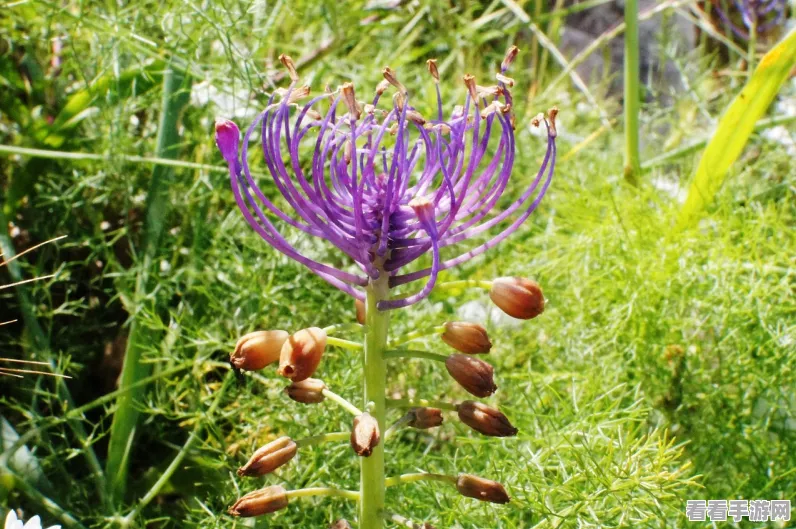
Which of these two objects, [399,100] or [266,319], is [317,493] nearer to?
[399,100]

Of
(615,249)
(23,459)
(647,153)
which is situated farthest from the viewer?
(647,153)

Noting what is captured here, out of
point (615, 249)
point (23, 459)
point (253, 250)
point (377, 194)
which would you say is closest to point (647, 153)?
point (615, 249)

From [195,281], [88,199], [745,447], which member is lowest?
[745,447]

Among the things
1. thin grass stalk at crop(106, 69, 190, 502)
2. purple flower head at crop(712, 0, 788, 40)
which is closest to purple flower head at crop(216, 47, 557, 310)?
thin grass stalk at crop(106, 69, 190, 502)

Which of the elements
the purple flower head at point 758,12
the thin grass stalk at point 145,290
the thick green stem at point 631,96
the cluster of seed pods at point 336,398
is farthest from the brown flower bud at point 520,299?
the purple flower head at point 758,12

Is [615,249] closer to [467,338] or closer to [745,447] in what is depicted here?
[745,447]

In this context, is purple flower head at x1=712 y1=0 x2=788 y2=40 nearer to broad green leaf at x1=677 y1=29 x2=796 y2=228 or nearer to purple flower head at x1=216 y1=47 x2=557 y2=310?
broad green leaf at x1=677 y1=29 x2=796 y2=228

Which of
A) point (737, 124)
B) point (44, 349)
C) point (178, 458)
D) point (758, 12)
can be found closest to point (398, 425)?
point (178, 458)
